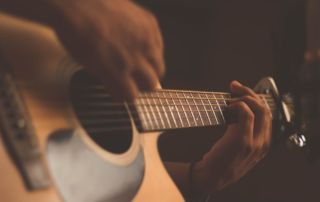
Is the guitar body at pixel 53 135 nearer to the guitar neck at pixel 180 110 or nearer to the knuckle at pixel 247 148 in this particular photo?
the guitar neck at pixel 180 110

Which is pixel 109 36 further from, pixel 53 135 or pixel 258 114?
pixel 258 114

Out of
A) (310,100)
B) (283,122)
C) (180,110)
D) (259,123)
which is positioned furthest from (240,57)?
(180,110)

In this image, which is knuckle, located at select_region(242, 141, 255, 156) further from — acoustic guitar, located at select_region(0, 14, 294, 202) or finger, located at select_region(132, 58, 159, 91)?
finger, located at select_region(132, 58, 159, 91)

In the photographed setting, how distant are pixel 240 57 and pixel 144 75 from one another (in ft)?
3.91

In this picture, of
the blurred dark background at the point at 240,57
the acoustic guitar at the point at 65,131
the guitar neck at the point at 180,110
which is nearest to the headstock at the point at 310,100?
the blurred dark background at the point at 240,57

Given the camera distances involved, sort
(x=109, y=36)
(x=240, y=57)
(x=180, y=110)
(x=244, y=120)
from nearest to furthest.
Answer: (x=109, y=36), (x=180, y=110), (x=244, y=120), (x=240, y=57)

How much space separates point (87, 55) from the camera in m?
0.37

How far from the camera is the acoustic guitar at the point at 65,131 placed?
1.12 ft

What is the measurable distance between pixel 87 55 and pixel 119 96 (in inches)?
2.3

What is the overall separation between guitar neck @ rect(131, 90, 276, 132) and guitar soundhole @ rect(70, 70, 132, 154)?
2 cm

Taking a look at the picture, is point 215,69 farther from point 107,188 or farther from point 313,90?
point 107,188

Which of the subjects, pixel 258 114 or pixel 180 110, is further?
pixel 258 114

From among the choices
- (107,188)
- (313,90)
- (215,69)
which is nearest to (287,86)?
(313,90)

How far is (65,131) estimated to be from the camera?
387mm
